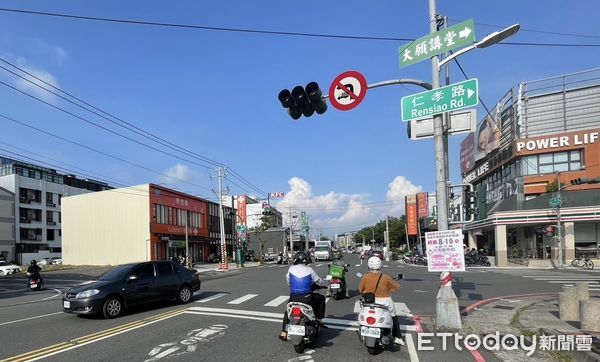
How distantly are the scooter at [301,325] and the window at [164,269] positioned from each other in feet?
24.4

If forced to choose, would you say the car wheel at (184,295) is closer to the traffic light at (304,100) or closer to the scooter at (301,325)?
the traffic light at (304,100)

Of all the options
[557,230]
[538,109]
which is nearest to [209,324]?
[557,230]

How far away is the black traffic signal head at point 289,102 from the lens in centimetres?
1153

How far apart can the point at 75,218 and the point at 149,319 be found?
161 feet

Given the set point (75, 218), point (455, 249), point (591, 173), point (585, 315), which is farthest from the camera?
point (75, 218)

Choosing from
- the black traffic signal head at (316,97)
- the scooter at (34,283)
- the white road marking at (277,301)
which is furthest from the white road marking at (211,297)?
the scooter at (34,283)

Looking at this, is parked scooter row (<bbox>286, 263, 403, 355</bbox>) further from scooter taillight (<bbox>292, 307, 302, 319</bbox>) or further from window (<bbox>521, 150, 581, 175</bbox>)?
window (<bbox>521, 150, 581, 175</bbox>)

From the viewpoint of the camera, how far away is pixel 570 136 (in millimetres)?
41719

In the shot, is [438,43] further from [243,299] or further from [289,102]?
[243,299]

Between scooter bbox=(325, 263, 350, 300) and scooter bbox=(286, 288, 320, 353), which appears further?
scooter bbox=(325, 263, 350, 300)

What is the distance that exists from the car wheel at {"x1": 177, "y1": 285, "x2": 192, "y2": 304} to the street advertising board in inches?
321

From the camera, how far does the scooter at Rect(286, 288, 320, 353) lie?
821 cm

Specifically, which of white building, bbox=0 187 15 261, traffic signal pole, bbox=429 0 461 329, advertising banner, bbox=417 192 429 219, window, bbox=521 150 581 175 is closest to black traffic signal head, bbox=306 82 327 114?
traffic signal pole, bbox=429 0 461 329

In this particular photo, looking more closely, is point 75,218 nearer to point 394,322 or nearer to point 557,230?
point 557,230
